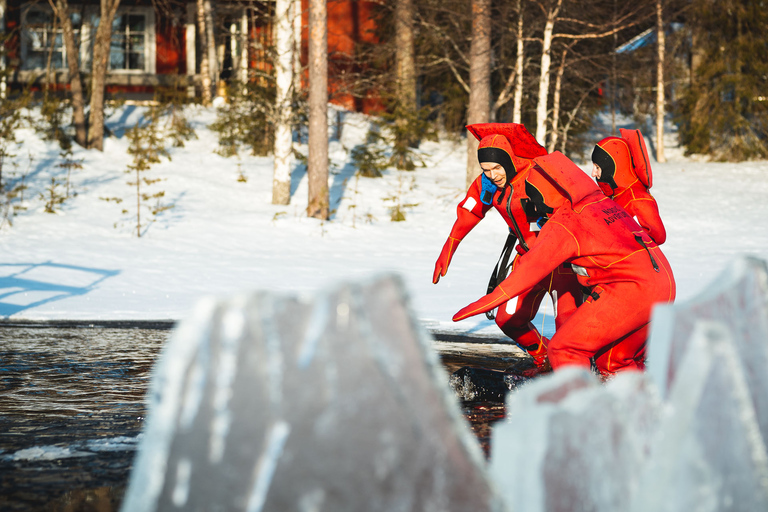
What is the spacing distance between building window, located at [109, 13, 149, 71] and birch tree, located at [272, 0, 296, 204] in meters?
9.70

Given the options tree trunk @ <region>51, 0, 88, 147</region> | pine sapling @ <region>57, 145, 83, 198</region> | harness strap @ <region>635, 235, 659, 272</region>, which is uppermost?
tree trunk @ <region>51, 0, 88, 147</region>

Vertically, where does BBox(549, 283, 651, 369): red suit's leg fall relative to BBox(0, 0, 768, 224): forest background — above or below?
below

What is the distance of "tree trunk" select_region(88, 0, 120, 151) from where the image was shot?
57.5ft

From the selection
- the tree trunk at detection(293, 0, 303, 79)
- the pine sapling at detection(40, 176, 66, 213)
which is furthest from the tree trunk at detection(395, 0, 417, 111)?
the pine sapling at detection(40, 176, 66, 213)

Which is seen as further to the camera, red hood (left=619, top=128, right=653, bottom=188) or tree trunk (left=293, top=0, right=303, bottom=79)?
tree trunk (left=293, top=0, right=303, bottom=79)

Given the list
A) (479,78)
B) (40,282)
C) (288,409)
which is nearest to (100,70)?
(479,78)

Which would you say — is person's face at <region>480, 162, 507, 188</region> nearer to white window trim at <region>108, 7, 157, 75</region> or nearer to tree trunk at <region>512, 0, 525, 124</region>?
tree trunk at <region>512, 0, 525, 124</region>

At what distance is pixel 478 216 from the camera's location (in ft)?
19.6

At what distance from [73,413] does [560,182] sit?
9.80 ft

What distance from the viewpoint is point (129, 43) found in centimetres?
2386

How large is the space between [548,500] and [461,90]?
22.2 metres

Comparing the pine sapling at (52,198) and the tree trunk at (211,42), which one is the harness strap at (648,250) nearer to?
the pine sapling at (52,198)

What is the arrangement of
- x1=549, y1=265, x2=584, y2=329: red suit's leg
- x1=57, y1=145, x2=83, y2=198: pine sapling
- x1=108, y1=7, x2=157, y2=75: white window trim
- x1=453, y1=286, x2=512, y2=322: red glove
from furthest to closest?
x1=108, y1=7, x2=157, y2=75: white window trim, x1=57, y1=145, x2=83, y2=198: pine sapling, x1=549, y1=265, x2=584, y2=329: red suit's leg, x1=453, y1=286, x2=512, y2=322: red glove

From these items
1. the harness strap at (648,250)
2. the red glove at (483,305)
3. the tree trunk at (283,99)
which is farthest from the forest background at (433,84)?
the red glove at (483,305)
